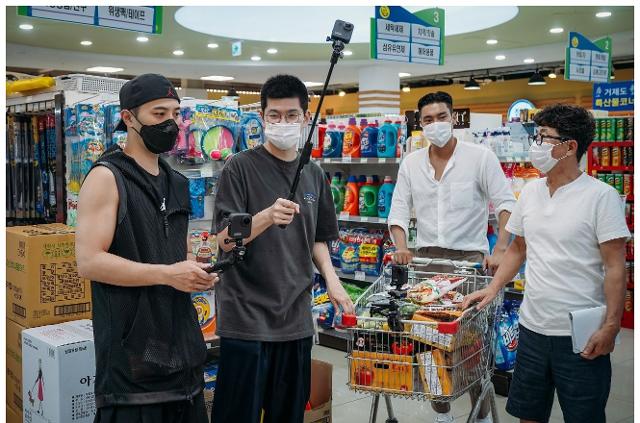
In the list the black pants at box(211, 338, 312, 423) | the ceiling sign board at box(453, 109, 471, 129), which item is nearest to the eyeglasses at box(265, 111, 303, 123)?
the black pants at box(211, 338, 312, 423)

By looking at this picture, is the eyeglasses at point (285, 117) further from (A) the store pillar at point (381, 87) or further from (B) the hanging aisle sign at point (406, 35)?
(A) the store pillar at point (381, 87)

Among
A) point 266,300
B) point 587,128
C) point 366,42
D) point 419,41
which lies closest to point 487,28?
point 366,42

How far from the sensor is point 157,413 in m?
2.10

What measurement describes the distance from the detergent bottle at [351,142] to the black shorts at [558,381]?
130 inches

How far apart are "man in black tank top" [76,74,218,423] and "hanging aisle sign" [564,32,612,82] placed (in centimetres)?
893

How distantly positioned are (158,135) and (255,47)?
41.5 feet

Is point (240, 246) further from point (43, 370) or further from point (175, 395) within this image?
point (43, 370)

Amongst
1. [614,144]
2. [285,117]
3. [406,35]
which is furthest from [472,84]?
[285,117]

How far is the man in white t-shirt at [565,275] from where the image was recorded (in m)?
2.49

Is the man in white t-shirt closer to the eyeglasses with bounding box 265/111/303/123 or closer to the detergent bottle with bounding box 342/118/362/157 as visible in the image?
the eyeglasses with bounding box 265/111/303/123

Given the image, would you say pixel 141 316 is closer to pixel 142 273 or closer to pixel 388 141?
pixel 142 273

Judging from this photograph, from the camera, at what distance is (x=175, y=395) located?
6.97 ft

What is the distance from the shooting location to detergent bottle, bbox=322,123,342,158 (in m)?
6.06

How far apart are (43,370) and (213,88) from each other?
1906cm
